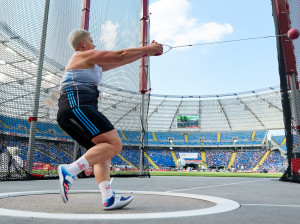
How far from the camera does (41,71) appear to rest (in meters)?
8.49

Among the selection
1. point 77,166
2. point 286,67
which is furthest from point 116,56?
point 286,67

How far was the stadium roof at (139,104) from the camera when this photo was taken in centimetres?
855

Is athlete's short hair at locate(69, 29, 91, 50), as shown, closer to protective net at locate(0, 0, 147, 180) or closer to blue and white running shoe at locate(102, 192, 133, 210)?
blue and white running shoe at locate(102, 192, 133, 210)

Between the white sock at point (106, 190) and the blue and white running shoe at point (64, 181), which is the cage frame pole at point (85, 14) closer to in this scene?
the white sock at point (106, 190)

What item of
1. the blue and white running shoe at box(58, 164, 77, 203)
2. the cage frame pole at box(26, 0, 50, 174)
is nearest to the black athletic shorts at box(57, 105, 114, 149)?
the blue and white running shoe at box(58, 164, 77, 203)

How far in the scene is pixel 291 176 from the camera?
9617 mm

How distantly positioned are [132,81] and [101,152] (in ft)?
33.8

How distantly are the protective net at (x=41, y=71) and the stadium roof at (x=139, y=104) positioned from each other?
1.5 inches

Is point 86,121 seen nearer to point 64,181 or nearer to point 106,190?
point 64,181

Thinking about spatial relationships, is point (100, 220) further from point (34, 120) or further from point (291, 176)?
point (291, 176)

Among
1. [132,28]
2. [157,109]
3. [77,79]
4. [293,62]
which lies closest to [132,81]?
[132,28]

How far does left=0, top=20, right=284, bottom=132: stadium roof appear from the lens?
8555 millimetres

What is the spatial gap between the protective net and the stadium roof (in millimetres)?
38

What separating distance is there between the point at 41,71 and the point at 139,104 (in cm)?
550
